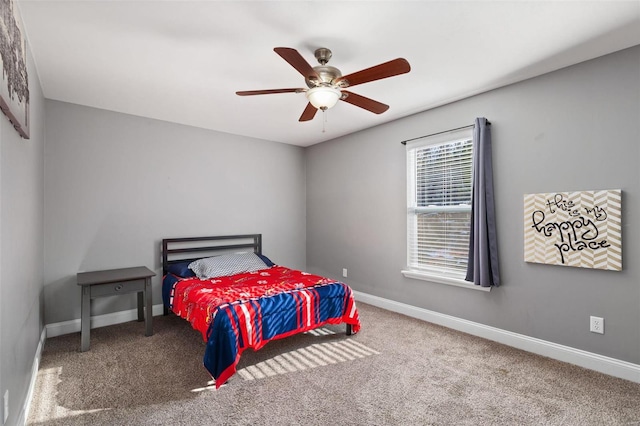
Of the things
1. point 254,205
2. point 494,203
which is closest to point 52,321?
point 254,205

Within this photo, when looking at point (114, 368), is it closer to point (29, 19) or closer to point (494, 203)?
point (29, 19)

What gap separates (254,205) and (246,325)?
2.65 m

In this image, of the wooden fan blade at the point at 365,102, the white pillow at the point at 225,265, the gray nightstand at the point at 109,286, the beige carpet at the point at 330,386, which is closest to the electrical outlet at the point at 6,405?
the beige carpet at the point at 330,386

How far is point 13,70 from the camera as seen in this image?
1745 millimetres

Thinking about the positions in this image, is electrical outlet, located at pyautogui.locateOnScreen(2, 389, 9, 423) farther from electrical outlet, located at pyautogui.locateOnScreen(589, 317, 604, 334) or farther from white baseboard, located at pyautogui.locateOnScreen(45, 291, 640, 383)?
electrical outlet, located at pyautogui.locateOnScreen(589, 317, 604, 334)

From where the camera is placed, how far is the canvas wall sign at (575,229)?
2.49m

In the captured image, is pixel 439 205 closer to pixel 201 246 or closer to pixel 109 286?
pixel 201 246

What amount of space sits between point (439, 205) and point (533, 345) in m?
1.62

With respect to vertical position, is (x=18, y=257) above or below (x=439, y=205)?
below

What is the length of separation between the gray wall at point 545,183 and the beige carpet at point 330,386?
0.36 metres

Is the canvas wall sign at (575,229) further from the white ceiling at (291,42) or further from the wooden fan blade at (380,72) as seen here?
the wooden fan blade at (380,72)

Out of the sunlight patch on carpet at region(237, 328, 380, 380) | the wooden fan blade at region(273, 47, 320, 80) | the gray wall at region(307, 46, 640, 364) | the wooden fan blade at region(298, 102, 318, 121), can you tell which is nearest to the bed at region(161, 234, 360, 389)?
the sunlight patch on carpet at region(237, 328, 380, 380)

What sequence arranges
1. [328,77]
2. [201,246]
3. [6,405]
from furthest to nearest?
[201,246] → [328,77] → [6,405]

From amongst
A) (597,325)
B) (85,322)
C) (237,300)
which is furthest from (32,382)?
(597,325)
